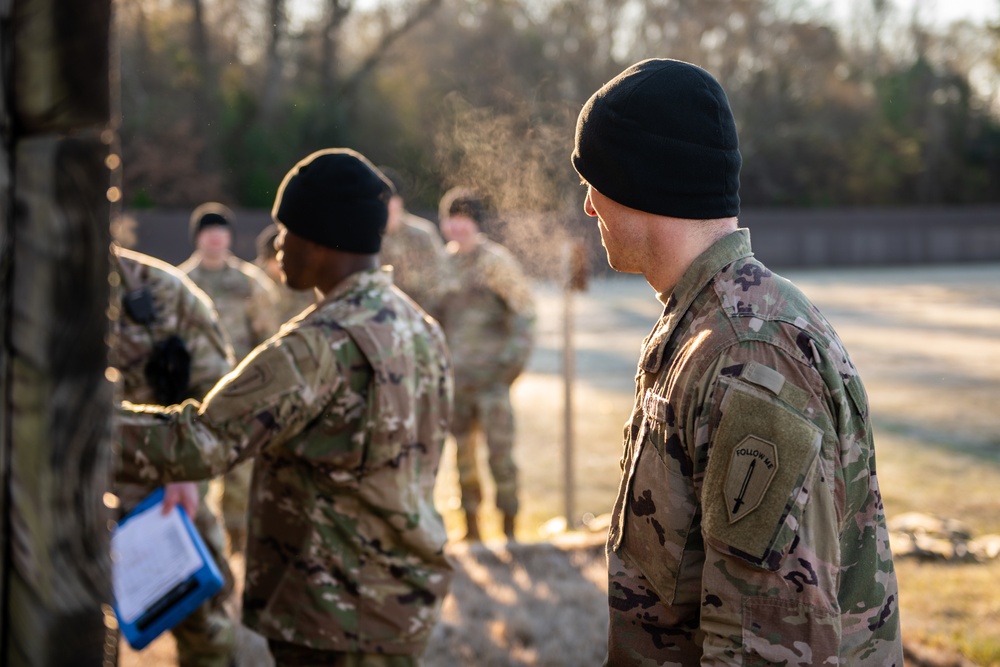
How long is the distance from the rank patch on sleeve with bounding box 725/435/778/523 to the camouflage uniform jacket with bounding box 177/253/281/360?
5781 mm

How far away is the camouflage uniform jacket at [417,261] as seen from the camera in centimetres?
694

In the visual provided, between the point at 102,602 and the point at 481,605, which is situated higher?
the point at 102,602

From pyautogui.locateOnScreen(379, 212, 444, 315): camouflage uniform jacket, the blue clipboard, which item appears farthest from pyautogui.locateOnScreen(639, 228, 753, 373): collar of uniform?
pyautogui.locateOnScreen(379, 212, 444, 315): camouflage uniform jacket

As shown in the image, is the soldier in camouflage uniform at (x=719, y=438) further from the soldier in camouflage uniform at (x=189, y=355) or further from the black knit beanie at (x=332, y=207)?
the soldier in camouflage uniform at (x=189, y=355)

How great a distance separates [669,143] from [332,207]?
120 centimetres

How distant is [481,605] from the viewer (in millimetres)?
4766

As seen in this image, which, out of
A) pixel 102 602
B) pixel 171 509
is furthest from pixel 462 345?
pixel 102 602

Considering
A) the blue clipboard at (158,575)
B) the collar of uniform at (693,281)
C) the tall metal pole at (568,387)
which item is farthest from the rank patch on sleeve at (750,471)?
the tall metal pole at (568,387)

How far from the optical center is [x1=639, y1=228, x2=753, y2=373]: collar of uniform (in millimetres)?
1703

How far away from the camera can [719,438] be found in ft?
5.03

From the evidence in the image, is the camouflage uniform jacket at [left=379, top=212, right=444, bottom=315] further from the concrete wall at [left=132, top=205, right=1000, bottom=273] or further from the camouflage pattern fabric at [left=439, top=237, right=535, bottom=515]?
the concrete wall at [left=132, top=205, right=1000, bottom=273]

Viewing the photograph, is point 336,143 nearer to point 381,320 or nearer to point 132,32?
point 132,32

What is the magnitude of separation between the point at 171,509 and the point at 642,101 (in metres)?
1.94

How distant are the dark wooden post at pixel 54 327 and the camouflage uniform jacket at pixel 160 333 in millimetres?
2332
